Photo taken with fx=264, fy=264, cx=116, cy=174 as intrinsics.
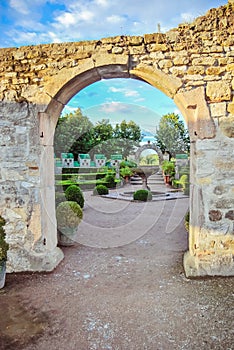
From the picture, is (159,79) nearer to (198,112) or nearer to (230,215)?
(198,112)

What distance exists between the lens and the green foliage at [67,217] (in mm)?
4809

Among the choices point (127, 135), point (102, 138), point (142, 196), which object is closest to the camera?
point (142, 196)

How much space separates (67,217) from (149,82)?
2.72m

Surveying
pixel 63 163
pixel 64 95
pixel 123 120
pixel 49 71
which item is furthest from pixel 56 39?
pixel 123 120

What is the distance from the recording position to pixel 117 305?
113 inches

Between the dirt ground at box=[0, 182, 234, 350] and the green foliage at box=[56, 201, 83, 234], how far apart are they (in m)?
0.42

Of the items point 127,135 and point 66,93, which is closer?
point 66,93

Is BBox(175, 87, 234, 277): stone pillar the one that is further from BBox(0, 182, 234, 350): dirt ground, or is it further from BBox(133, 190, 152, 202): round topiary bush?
BBox(133, 190, 152, 202): round topiary bush

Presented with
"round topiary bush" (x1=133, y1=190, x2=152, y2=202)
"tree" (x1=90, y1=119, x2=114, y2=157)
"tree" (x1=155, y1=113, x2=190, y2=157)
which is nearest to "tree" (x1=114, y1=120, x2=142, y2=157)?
"tree" (x1=90, y1=119, x2=114, y2=157)

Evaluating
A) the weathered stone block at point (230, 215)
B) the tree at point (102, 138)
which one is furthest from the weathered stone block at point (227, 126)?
the tree at point (102, 138)

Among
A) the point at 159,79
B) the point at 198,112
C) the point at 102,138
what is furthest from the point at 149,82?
the point at 102,138

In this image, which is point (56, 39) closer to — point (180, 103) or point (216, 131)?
point (180, 103)

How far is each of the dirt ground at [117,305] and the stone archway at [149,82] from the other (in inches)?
15.4

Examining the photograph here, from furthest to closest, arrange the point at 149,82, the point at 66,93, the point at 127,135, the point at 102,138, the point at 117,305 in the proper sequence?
1. the point at 127,135
2. the point at 102,138
3. the point at 66,93
4. the point at 149,82
5. the point at 117,305
